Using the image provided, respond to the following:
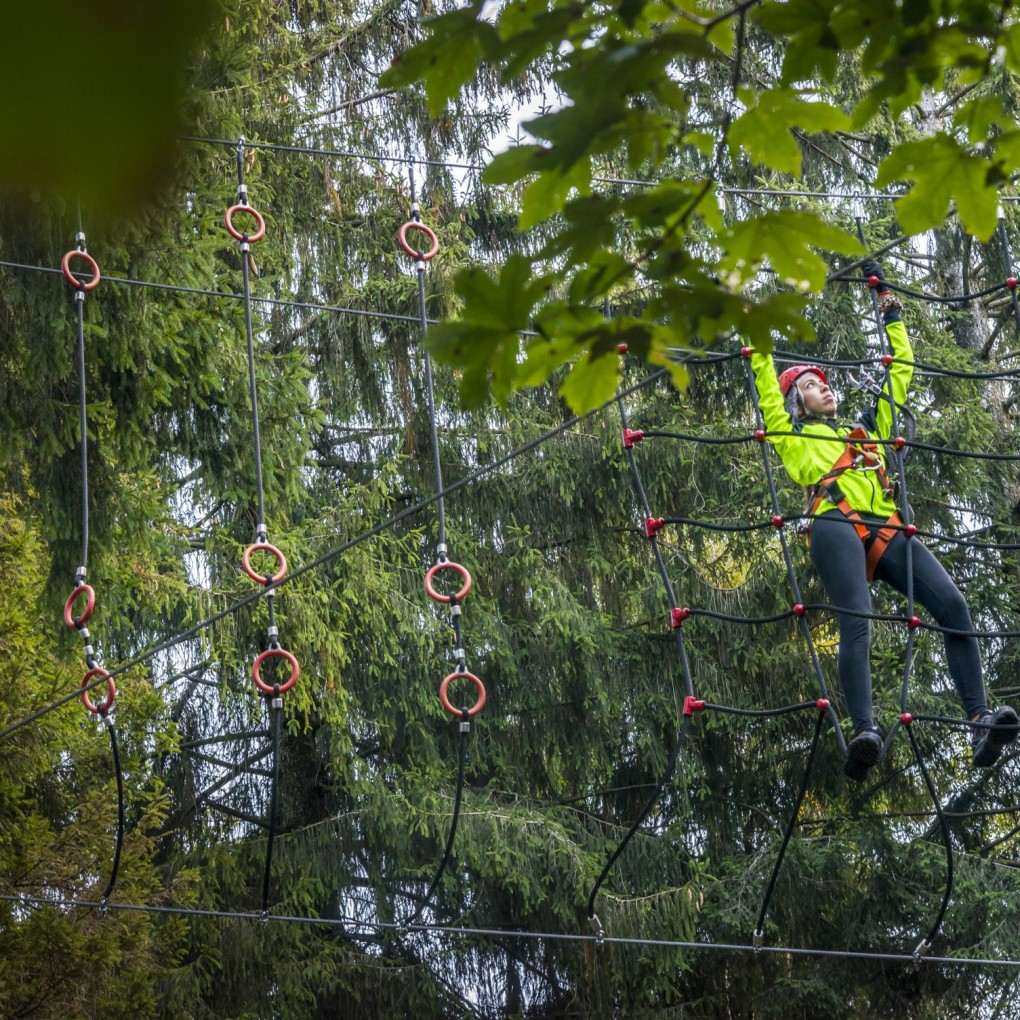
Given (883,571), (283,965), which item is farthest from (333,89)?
(883,571)

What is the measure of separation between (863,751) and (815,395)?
3.41ft

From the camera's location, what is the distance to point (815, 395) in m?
4.36

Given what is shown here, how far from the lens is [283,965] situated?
8.17 m

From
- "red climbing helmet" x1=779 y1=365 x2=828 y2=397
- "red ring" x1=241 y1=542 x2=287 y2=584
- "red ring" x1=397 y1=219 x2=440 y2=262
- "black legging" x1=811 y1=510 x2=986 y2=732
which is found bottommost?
"black legging" x1=811 y1=510 x2=986 y2=732

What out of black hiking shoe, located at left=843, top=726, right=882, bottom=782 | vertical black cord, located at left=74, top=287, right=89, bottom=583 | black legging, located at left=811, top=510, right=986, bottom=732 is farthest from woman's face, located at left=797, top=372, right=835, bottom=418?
vertical black cord, located at left=74, top=287, right=89, bottom=583

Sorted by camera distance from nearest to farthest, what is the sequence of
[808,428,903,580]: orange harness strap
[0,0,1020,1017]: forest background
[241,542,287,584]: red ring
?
[241,542,287,584]: red ring < [808,428,903,580]: orange harness strap < [0,0,1020,1017]: forest background

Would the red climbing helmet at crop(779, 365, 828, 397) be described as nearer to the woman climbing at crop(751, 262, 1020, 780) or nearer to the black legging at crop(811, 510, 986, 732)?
the woman climbing at crop(751, 262, 1020, 780)

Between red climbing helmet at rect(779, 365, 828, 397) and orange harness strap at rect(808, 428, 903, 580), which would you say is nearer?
orange harness strap at rect(808, 428, 903, 580)

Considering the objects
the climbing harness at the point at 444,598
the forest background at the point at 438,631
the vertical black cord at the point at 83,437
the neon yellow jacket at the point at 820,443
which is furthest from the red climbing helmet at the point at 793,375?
the vertical black cord at the point at 83,437

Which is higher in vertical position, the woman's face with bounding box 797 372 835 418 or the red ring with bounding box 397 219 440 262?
the red ring with bounding box 397 219 440 262

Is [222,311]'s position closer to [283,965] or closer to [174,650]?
[174,650]

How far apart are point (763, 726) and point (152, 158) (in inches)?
345

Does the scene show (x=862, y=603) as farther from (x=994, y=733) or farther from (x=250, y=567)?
(x=250, y=567)

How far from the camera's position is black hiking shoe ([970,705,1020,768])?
3.90m
